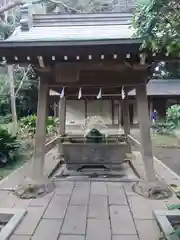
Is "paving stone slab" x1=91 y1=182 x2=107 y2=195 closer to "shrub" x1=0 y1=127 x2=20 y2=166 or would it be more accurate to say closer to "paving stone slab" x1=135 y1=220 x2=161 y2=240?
"paving stone slab" x1=135 y1=220 x2=161 y2=240

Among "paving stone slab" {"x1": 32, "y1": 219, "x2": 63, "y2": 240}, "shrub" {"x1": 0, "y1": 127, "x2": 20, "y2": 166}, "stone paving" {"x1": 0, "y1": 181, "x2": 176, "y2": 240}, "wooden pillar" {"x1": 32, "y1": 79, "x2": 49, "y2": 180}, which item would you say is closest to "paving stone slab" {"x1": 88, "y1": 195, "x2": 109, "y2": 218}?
"stone paving" {"x1": 0, "y1": 181, "x2": 176, "y2": 240}

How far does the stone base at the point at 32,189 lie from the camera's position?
4.62 meters

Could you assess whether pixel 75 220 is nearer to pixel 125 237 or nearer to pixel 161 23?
pixel 125 237

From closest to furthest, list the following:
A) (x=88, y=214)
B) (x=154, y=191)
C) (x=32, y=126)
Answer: (x=88, y=214), (x=154, y=191), (x=32, y=126)

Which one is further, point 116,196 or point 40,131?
point 40,131

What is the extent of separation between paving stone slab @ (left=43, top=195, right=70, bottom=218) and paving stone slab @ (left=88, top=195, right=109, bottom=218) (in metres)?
0.37

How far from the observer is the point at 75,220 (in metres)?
3.60

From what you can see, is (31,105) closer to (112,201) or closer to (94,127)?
(94,127)

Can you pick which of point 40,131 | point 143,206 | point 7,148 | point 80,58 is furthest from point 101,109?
point 143,206

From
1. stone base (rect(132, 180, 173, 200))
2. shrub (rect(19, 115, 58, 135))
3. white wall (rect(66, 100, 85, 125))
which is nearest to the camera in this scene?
stone base (rect(132, 180, 173, 200))

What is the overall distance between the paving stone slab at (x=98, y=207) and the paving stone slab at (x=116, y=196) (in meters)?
0.11

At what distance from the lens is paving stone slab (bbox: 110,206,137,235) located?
330 centimetres

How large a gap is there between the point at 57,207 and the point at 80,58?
2.18m

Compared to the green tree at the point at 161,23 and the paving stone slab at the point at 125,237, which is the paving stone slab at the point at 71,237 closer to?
the paving stone slab at the point at 125,237
